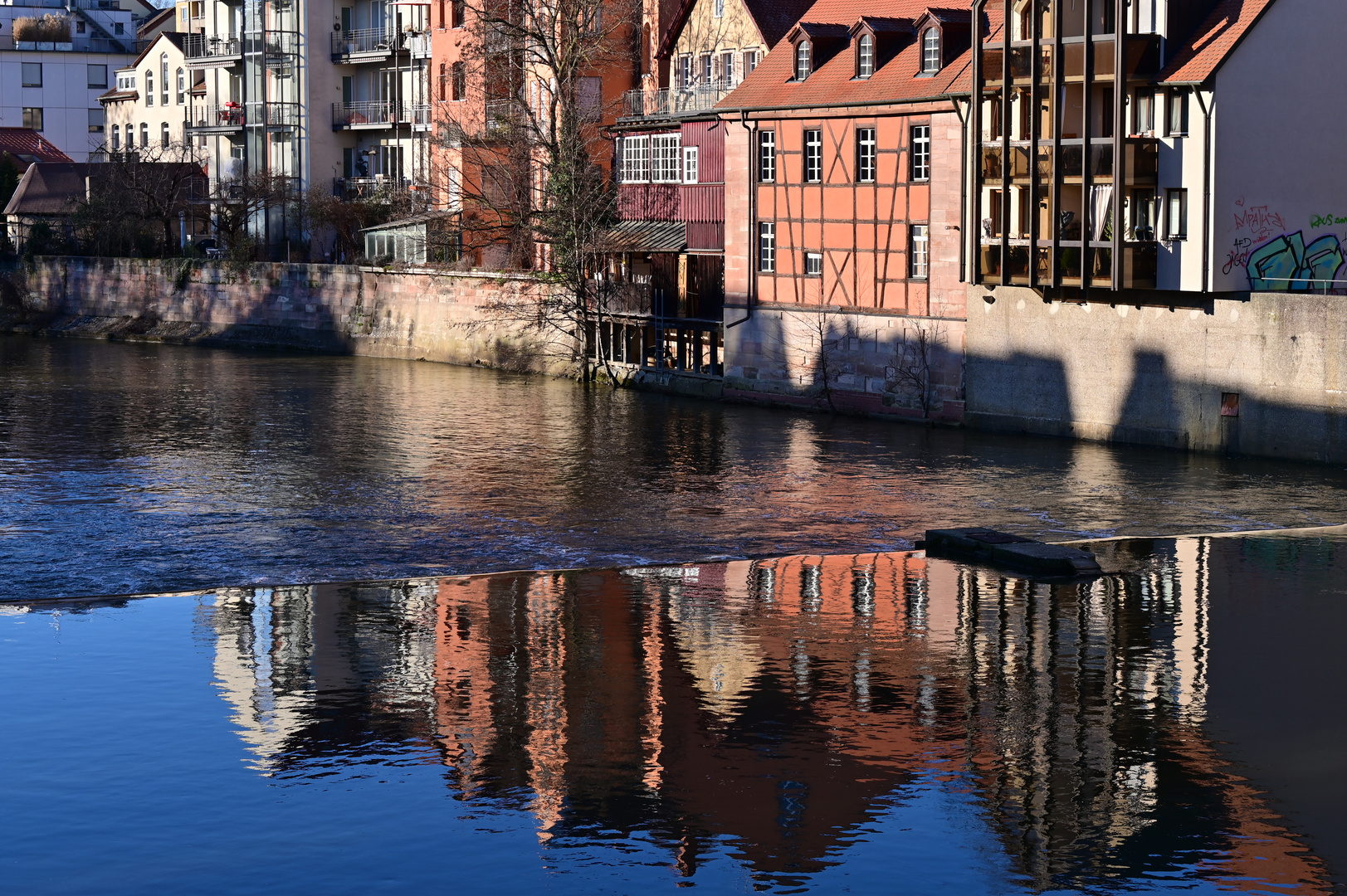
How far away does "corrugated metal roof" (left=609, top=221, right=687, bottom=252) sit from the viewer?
5236 cm

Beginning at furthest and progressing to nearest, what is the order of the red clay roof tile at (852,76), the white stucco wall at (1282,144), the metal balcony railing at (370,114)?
the metal balcony railing at (370,114), the red clay roof tile at (852,76), the white stucco wall at (1282,144)

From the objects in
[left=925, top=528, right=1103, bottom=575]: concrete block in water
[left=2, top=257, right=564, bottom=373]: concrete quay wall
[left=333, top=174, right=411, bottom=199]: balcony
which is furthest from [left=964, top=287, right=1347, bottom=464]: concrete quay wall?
[left=333, top=174, right=411, bottom=199]: balcony

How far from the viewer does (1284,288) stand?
3738 cm

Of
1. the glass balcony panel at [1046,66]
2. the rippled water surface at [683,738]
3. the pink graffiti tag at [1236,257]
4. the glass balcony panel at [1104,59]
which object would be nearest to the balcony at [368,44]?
the glass balcony panel at [1046,66]

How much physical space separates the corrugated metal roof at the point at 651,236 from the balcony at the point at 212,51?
3839 cm

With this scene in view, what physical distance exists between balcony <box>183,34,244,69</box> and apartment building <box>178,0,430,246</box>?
0.47 ft

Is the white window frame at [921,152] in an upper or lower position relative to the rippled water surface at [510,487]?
upper

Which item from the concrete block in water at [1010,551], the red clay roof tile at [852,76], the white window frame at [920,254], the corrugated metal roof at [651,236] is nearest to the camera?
the concrete block in water at [1010,551]

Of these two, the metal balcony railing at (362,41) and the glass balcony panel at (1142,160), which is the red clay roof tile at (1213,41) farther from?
the metal balcony railing at (362,41)

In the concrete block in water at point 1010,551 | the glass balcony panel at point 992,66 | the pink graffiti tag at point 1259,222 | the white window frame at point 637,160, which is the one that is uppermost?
the glass balcony panel at point 992,66

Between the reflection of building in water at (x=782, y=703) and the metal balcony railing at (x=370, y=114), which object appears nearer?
the reflection of building in water at (x=782, y=703)

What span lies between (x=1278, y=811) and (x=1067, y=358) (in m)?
26.7

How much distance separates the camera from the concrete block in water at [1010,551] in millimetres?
24750

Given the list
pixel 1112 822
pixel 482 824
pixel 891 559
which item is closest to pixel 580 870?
pixel 482 824
